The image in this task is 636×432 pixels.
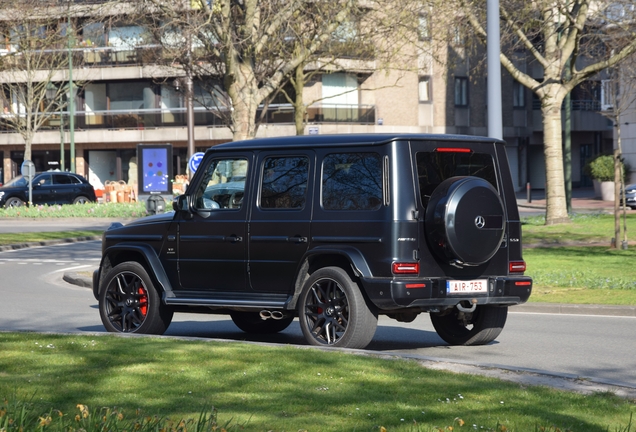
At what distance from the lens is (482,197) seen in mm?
9555

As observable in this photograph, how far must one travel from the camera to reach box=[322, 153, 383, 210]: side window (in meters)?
9.56

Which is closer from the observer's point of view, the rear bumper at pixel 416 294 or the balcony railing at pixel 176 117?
the rear bumper at pixel 416 294

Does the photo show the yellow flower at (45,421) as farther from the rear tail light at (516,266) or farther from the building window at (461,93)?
the building window at (461,93)

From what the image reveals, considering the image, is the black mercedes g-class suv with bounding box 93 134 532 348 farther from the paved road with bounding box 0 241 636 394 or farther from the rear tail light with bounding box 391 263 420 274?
the paved road with bounding box 0 241 636 394

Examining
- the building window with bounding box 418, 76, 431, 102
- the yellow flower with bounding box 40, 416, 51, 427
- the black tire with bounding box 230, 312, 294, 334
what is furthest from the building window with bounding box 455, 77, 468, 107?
the yellow flower with bounding box 40, 416, 51, 427

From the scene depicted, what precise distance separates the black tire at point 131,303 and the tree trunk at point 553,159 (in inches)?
763

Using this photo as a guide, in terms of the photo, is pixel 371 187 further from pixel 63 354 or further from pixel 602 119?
pixel 602 119

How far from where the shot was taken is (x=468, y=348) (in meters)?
10.6

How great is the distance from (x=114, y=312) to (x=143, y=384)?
3.98 metres

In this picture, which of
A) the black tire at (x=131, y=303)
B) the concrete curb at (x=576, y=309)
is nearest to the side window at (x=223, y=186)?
the black tire at (x=131, y=303)

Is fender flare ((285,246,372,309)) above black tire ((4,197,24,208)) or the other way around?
the other way around

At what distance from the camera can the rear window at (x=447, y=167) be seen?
31.6 feet

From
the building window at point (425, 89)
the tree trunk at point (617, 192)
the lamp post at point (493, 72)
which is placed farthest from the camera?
the building window at point (425, 89)

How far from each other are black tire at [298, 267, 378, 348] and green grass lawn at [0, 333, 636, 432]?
705 millimetres
